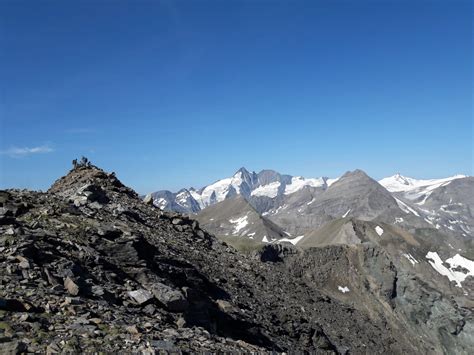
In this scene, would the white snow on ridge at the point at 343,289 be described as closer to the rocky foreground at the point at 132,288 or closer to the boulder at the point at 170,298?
the rocky foreground at the point at 132,288

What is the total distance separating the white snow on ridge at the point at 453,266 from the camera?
161 meters

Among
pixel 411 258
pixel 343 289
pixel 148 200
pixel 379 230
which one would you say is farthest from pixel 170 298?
pixel 379 230

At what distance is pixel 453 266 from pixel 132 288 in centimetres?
17754

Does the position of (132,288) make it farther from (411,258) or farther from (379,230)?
(379,230)

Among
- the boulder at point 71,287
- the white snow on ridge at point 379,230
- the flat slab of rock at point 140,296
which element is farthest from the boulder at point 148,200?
the white snow on ridge at point 379,230

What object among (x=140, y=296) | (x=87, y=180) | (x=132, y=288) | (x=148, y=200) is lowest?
(x=140, y=296)

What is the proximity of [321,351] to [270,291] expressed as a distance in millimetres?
6393

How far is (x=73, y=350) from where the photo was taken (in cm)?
1233

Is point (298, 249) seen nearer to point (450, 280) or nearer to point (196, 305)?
point (450, 280)

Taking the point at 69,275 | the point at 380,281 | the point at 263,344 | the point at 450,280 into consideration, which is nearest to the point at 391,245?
the point at 450,280

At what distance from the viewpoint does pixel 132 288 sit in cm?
2056

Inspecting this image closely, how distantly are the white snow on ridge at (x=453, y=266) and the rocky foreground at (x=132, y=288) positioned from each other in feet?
398

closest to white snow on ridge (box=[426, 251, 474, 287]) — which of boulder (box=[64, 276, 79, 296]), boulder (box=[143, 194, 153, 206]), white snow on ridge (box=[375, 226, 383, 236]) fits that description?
white snow on ridge (box=[375, 226, 383, 236])

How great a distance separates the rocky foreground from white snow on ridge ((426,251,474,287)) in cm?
12123
